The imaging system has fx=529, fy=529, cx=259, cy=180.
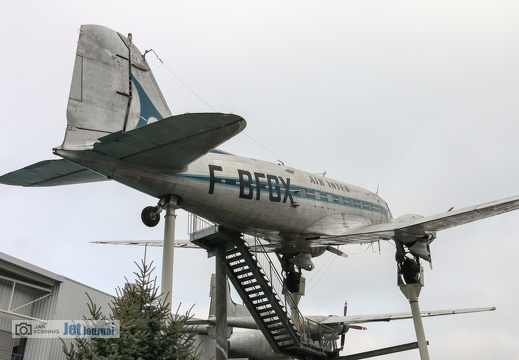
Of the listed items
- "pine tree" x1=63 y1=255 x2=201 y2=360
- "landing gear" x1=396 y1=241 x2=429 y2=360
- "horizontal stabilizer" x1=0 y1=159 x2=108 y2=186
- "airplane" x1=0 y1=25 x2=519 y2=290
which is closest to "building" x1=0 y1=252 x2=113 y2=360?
"horizontal stabilizer" x1=0 y1=159 x2=108 y2=186

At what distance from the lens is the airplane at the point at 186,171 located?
1388 centimetres

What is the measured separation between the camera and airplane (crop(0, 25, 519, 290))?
45.5 feet

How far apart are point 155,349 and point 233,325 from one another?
24.3 metres

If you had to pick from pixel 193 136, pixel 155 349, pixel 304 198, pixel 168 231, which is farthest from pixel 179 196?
pixel 155 349

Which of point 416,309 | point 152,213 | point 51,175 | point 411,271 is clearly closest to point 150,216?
point 152,213

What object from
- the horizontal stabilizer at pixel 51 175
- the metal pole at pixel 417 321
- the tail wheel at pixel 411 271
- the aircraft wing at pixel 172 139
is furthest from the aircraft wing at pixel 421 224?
the horizontal stabilizer at pixel 51 175

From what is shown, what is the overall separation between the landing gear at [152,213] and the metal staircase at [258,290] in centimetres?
399

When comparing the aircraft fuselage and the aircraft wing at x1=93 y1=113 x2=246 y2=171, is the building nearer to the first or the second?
the aircraft fuselage

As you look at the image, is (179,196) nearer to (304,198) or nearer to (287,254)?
(304,198)

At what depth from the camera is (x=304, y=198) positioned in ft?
68.5

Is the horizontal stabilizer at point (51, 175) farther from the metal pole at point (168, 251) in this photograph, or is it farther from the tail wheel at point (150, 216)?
the metal pole at point (168, 251)

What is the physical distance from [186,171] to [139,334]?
7.86m

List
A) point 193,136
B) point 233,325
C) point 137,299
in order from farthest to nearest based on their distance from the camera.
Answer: point 233,325 → point 193,136 → point 137,299

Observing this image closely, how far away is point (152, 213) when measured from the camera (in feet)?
53.3
